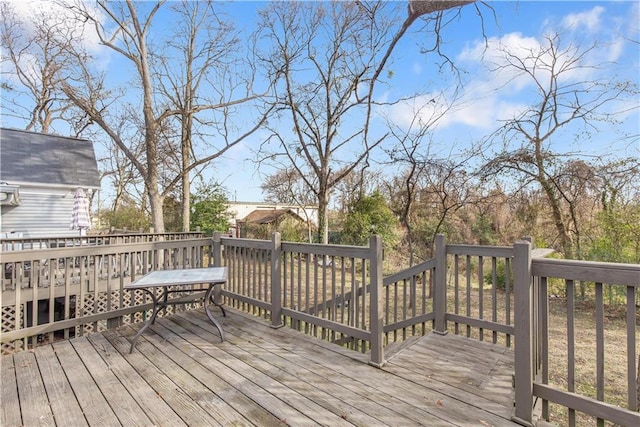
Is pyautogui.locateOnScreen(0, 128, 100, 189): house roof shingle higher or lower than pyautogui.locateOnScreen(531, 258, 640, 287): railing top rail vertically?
higher

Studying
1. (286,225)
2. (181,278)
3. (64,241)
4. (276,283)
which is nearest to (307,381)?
(276,283)

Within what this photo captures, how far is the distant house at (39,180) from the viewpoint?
951 cm

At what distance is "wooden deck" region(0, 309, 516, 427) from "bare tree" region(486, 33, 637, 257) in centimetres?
506

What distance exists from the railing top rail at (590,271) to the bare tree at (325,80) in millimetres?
8831

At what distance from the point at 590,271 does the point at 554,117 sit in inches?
269

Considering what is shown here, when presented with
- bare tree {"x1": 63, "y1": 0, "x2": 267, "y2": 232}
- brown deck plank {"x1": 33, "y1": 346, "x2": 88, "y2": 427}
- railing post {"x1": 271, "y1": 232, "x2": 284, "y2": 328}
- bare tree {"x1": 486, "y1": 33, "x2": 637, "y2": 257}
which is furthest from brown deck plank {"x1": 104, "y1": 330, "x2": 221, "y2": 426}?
bare tree {"x1": 63, "y1": 0, "x2": 267, "y2": 232}

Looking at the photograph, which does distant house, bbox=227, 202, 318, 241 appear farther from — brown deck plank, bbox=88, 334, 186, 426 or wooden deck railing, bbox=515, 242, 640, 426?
wooden deck railing, bbox=515, 242, 640, 426

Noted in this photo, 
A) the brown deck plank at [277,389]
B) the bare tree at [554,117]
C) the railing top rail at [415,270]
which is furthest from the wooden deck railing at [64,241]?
the bare tree at [554,117]

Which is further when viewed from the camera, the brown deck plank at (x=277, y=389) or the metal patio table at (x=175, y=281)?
the metal patio table at (x=175, y=281)

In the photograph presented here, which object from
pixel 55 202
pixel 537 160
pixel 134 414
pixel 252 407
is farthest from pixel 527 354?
pixel 55 202

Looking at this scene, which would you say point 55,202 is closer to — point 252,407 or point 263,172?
point 263,172

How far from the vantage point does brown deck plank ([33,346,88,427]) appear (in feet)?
6.41

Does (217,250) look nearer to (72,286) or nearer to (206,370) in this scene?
(206,370)

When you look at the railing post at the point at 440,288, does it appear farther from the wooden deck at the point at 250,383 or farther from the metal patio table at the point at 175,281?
the metal patio table at the point at 175,281
